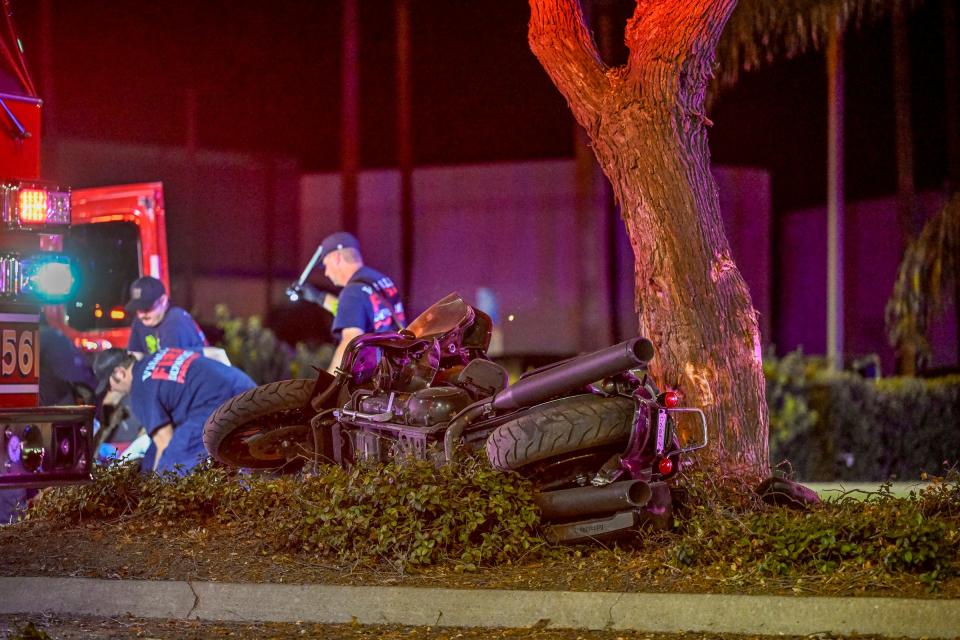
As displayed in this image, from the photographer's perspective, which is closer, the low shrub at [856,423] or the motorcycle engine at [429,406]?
the motorcycle engine at [429,406]

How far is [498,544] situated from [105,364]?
18.2ft

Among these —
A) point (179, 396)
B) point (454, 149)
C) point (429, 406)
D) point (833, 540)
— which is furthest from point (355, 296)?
point (454, 149)

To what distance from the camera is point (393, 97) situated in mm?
22844

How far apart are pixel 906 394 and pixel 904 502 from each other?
762cm

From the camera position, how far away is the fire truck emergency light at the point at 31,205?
560 cm

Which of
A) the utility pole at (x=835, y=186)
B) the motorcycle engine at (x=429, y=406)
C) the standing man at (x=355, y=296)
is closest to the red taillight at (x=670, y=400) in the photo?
the motorcycle engine at (x=429, y=406)

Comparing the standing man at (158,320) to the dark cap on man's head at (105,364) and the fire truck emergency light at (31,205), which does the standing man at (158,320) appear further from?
the fire truck emergency light at (31,205)

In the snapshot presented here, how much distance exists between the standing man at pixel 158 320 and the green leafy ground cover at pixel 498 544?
130 inches

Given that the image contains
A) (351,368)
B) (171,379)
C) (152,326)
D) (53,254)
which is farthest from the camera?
(152,326)

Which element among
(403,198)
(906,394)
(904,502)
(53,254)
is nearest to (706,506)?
(904,502)

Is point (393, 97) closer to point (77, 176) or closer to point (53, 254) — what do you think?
point (77, 176)

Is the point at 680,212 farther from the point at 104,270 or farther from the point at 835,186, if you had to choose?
the point at 835,186

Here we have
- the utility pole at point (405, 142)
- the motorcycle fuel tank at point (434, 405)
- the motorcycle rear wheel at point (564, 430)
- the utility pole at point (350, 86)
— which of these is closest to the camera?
the motorcycle rear wheel at point (564, 430)

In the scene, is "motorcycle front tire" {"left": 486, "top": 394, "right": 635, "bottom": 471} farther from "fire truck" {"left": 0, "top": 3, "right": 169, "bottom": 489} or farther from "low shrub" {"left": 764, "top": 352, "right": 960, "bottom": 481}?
"low shrub" {"left": 764, "top": 352, "right": 960, "bottom": 481}
